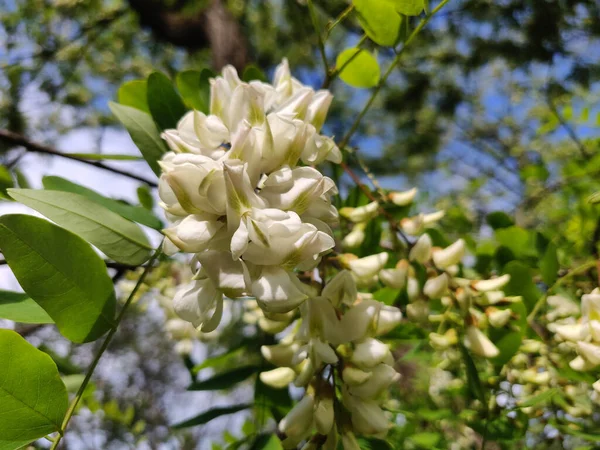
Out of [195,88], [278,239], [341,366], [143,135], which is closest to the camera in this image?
[278,239]

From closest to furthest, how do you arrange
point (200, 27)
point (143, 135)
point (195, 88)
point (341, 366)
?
1. point (341, 366)
2. point (143, 135)
3. point (195, 88)
4. point (200, 27)

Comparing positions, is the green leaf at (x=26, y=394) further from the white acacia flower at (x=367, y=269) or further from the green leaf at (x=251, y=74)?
the green leaf at (x=251, y=74)

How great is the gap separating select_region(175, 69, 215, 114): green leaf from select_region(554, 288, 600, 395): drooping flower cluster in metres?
0.53

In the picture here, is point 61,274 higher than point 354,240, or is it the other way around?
point 61,274

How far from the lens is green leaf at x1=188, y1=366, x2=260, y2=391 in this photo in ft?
2.05

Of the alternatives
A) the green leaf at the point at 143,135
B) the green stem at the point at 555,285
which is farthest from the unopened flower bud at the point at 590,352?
the green leaf at the point at 143,135

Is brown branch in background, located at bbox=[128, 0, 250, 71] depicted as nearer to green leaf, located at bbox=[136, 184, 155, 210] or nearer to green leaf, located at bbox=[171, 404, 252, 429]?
green leaf, located at bbox=[136, 184, 155, 210]

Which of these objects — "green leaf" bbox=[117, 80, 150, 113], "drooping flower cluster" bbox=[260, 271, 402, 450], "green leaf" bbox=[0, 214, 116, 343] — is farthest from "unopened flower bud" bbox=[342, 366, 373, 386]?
"green leaf" bbox=[117, 80, 150, 113]

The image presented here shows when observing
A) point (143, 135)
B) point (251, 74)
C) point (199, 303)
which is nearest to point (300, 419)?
point (199, 303)

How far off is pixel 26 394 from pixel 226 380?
0.30 meters

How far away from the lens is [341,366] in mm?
468

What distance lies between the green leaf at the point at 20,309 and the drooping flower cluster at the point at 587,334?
1.72ft

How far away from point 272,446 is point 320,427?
0.28 ft

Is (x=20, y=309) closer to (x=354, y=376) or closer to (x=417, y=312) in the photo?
(x=354, y=376)
